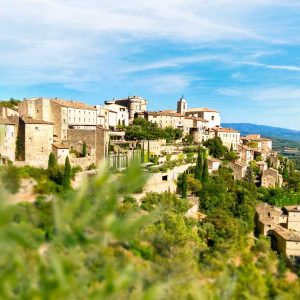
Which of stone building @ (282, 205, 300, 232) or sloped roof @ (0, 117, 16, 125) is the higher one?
sloped roof @ (0, 117, 16, 125)

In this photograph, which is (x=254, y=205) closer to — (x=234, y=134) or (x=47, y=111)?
(x=47, y=111)

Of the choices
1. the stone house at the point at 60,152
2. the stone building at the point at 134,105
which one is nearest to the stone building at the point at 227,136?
the stone building at the point at 134,105

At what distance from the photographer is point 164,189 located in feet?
124

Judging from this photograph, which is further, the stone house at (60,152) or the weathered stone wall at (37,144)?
the stone house at (60,152)

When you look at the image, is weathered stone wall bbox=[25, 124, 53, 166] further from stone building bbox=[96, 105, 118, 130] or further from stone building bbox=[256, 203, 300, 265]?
stone building bbox=[256, 203, 300, 265]

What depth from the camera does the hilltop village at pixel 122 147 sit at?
34.2 m

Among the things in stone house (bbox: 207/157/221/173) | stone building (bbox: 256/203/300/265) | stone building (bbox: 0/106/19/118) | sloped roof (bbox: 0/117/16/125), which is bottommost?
stone building (bbox: 256/203/300/265)

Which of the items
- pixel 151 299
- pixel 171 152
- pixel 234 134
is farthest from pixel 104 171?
pixel 234 134

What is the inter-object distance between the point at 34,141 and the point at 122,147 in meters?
12.7

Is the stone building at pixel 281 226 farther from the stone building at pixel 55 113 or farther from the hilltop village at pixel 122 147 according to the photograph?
the stone building at pixel 55 113

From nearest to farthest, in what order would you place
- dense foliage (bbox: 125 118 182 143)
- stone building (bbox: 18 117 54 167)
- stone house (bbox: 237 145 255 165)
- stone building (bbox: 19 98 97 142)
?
stone building (bbox: 18 117 54 167) < stone building (bbox: 19 98 97 142) < dense foliage (bbox: 125 118 182 143) < stone house (bbox: 237 145 255 165)

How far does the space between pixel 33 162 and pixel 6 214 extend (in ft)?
96.2

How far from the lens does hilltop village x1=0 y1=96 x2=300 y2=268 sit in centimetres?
3425

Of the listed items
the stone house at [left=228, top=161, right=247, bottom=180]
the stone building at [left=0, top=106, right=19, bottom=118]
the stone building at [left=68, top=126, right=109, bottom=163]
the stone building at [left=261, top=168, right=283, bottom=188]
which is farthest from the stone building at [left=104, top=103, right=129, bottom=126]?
the stone building at [left=0, top=106, right=19, bottom=118]
